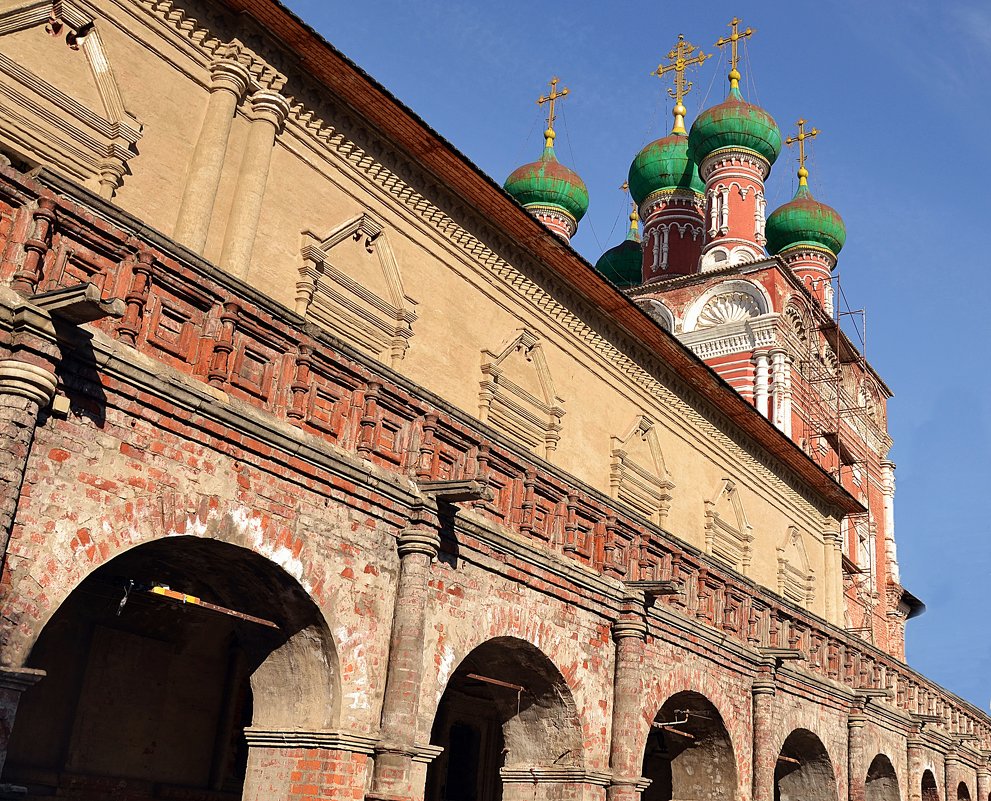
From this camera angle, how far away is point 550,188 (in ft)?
117

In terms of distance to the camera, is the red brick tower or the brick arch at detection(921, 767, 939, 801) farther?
the red brick tower

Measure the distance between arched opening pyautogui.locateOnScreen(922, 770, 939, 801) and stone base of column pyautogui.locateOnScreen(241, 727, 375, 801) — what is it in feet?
49.1

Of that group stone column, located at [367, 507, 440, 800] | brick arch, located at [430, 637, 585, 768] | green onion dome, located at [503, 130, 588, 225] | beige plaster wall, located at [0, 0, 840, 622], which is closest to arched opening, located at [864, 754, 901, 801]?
beige plaster wall, located at [0, 0, 840, 622]

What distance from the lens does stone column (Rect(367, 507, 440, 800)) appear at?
27.9 ft

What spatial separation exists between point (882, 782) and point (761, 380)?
46.6 ft

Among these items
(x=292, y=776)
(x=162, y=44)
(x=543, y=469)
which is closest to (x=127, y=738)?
(x=292, y=776)

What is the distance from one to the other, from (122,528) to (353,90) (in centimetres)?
758

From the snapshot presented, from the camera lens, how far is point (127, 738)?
423 inches

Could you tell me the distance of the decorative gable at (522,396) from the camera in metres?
15.5

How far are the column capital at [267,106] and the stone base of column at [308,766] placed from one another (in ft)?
22.7

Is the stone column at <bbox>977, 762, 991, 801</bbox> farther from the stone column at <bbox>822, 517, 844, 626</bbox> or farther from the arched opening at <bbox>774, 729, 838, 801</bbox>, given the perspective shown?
the arched opening at <bbox>774, 729, 838, 801</bbox>

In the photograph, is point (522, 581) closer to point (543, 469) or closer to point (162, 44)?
point (543, 469)

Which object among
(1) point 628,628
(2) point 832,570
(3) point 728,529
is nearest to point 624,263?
(2) point 832,570

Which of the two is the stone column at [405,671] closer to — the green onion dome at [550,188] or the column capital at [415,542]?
the column capital at [415,542]
